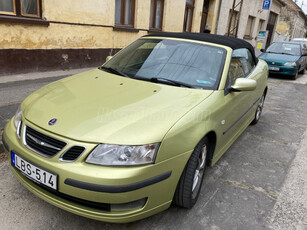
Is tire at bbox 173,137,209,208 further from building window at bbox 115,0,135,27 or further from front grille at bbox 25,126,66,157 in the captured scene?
building window at bbox 115,0,135,27

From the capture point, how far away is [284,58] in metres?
10.7

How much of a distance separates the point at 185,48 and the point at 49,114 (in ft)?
5.80

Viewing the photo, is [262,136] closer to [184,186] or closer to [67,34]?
[184,186]

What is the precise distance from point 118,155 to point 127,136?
0.15m

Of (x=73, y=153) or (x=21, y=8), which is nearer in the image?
(x=73, y=153)

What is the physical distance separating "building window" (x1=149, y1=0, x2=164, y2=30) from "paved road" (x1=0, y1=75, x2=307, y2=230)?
7.63 m

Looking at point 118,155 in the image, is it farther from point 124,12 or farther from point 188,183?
point 124,12

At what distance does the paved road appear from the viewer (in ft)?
7.37

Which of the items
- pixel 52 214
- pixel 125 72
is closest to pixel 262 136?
pixel 125 72

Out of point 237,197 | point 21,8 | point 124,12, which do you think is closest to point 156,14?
point 124,12

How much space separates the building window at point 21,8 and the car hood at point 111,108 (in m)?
4.23

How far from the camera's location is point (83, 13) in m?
7.51

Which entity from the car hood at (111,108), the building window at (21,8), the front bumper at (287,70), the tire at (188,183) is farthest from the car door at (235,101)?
the front bumper at (287,70)

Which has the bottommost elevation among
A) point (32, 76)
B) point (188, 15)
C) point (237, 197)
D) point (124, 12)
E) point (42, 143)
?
point (237, 197)
